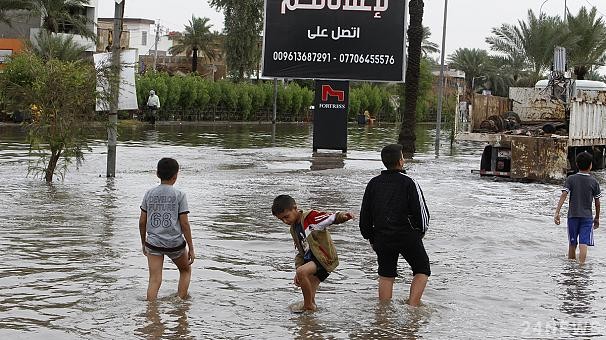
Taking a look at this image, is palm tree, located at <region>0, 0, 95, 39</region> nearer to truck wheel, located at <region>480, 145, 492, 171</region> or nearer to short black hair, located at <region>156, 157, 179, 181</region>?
truck wheel, located at <region>480, 145, 492, 171</region>

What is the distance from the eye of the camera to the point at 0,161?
23.7m

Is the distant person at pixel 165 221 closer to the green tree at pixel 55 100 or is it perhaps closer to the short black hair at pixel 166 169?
the short black hair at pixel 166 169

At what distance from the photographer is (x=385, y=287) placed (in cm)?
912

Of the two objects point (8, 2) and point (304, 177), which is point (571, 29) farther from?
point (304, 177)

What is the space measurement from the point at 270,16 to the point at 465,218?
15.3 meters

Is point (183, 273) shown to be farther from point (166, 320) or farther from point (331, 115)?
point (331, 115)

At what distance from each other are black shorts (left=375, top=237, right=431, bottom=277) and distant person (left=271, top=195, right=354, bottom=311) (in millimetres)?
500

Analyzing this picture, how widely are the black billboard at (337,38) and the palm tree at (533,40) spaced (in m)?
23.5

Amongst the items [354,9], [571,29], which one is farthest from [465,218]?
[571,29]

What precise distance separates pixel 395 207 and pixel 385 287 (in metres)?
0.79

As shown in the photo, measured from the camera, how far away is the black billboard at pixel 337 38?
2977cm

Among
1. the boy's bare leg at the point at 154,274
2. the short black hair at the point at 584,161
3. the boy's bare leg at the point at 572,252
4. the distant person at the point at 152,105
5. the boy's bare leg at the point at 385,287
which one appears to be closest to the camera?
the boy's bare leg at the point at 154,274

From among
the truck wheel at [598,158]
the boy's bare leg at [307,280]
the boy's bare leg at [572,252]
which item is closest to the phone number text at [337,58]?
the truck wheel at [598,158]

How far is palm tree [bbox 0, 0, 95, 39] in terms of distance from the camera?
55.2 meters
